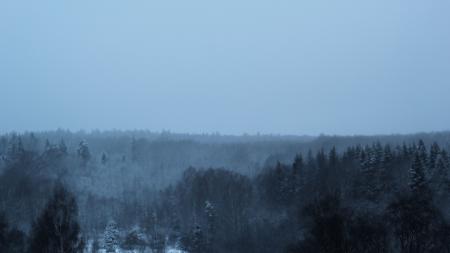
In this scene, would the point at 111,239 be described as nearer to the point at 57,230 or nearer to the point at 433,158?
the point at 433,158

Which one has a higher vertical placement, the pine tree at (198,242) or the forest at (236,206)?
the forest at (236,206)

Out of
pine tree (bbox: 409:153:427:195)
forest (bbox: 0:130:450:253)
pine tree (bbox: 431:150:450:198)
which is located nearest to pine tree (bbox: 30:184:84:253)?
forest (bbox: 0:130:450:253)

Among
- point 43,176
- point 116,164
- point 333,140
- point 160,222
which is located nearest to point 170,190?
point 160,222

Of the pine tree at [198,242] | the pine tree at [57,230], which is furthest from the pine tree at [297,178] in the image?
the pine tree at [57,230]

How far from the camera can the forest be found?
2200cm

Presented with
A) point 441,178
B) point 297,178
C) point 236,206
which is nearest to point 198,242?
point 236,206

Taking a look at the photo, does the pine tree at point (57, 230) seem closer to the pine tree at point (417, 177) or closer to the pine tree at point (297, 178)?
the pine tree at point (417, 177)

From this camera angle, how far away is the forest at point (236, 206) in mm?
22000

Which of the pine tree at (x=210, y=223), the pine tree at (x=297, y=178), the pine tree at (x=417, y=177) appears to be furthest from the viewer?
the pine tree at (x=297, y=178)

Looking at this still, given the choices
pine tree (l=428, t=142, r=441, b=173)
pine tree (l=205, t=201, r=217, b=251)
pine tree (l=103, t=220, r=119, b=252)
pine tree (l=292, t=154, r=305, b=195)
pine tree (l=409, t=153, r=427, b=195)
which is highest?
pine tree (l=428, t=142, r=441, b=173)

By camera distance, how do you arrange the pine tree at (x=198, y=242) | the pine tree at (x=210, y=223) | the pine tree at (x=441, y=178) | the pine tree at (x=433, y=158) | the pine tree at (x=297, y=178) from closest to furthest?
1. the pine tree at (x=441, y=178)
2. the pine tree at (x=198, y=242)
3. the pine tree at (x=210, y=223)
4. the pine tree at (x=433, y=158)
5. the pine tree at (x=297, y=178)

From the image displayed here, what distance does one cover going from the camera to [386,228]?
2452 cm

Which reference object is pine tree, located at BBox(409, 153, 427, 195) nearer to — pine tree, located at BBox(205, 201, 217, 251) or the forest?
the forest

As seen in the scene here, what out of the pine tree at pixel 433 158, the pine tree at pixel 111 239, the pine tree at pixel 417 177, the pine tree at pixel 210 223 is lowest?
the pine tree at pixel 111 239
